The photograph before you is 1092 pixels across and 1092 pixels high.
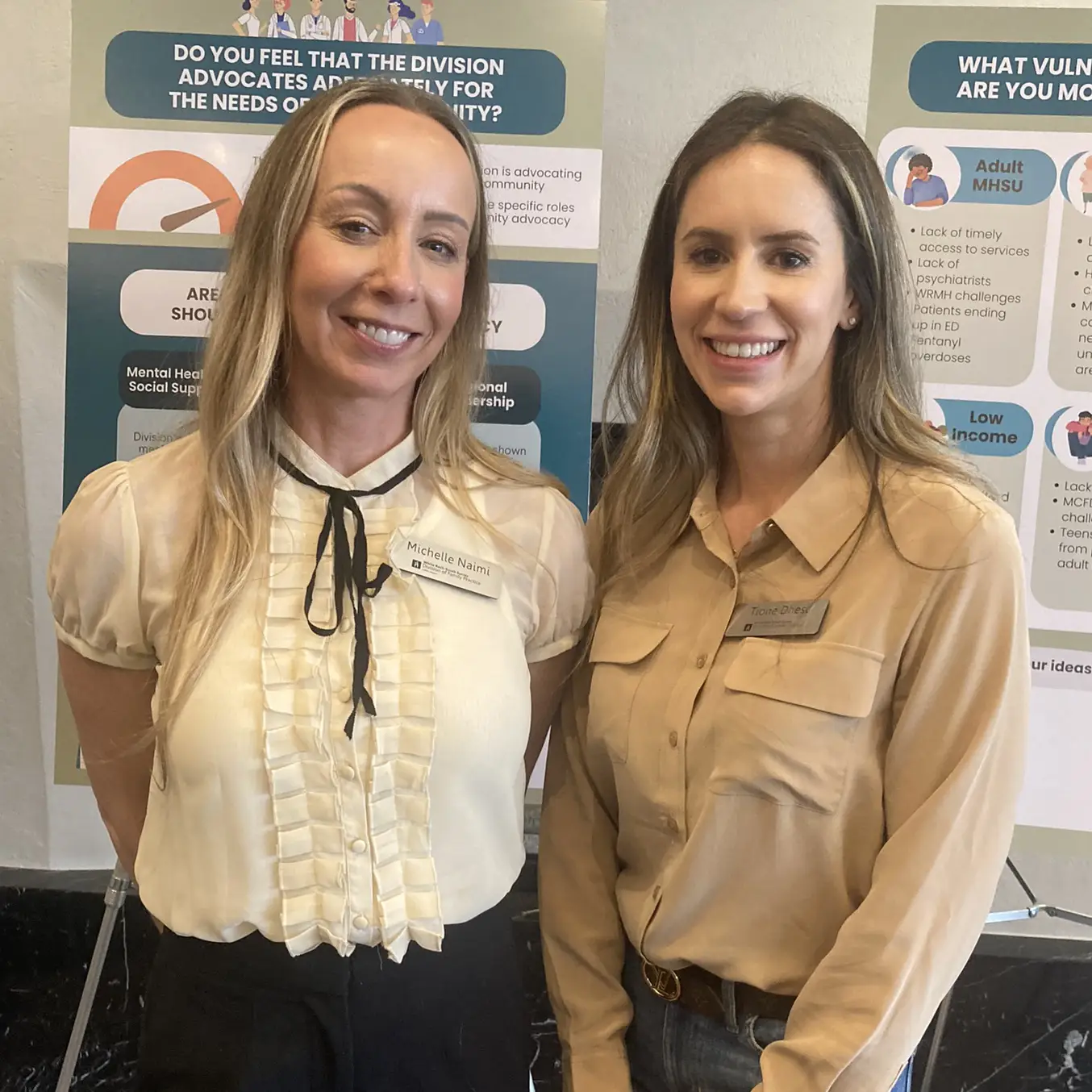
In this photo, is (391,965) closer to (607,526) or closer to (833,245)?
(607,526)

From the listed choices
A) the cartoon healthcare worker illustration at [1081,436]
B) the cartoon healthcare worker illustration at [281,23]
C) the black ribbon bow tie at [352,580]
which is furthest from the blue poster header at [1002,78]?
the black ribbon bow tie at [352,580]

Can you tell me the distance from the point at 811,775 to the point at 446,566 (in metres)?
0.55

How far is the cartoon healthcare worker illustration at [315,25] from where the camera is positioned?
1968 mm

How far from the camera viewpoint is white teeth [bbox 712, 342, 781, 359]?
1.28 m

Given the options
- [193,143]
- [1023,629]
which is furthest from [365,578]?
[193,143]

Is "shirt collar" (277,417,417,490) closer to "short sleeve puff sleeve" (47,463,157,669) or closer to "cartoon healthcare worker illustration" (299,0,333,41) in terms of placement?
"short sleeve puff sleeve" (47,463,157,669)

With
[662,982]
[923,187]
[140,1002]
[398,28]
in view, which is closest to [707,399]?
[662,982]

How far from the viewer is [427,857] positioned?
1214 mm

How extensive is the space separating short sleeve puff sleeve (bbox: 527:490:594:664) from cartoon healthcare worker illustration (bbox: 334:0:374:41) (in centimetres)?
118

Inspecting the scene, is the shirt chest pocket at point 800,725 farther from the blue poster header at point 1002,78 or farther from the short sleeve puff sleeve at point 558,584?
the blue poster header at point 1002,78

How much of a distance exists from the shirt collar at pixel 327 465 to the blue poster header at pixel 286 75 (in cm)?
102

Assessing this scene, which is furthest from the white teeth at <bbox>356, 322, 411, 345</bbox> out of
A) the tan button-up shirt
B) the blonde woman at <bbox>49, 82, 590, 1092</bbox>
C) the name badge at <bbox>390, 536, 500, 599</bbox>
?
the tan button-up shirt

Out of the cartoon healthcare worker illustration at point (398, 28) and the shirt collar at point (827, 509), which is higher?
the cartoon healthcare worker illustration at point (398, 28)

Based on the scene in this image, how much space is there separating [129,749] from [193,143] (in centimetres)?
128
